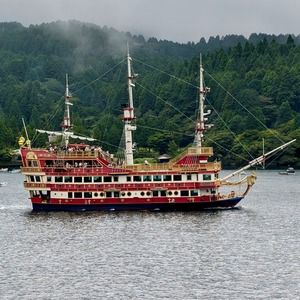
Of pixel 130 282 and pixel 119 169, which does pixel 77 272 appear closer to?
pixel 130 282

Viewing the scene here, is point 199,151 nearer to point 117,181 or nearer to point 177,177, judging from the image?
point 177,177

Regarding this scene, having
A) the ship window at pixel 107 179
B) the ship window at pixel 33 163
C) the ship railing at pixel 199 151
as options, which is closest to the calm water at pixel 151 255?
the ship window at pixel 107 179

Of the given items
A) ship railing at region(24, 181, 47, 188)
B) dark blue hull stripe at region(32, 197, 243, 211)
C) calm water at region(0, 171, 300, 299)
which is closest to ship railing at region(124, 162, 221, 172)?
dark blue hull stripe at region(32, 197, 243, 211)

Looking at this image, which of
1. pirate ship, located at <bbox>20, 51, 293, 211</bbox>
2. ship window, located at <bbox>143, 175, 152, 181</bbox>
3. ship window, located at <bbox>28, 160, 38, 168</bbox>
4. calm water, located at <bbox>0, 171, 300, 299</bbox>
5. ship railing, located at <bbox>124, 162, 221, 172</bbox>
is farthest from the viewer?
ship window, located at <bbox>28, 160, 38, 168</bbox>

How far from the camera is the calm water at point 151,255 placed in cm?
6394

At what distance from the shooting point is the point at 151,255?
3022 inches

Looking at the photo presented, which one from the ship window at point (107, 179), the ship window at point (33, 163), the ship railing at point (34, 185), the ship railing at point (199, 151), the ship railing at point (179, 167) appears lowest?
the ship railing at point (34, 185)

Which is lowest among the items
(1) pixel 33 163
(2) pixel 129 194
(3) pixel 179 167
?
(2) pixel 129 194

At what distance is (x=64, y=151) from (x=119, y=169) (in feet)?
22.1

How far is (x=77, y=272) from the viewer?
70.2m

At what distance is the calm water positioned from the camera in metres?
63.9

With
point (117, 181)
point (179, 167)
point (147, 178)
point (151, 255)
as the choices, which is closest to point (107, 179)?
point (117, 181)

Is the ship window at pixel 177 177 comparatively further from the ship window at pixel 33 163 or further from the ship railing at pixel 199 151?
the ship window at pixel 33 163

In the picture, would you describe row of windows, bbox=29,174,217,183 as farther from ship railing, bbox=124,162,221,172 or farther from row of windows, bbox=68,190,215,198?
row of windows, bbox=68,190,215,198
